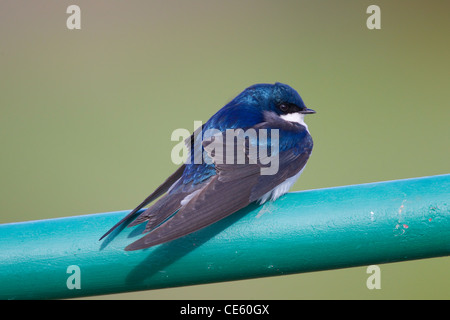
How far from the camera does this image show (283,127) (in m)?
1.30

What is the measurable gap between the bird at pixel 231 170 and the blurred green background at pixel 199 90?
1.49 metres

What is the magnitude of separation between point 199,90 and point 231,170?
8.85 ft

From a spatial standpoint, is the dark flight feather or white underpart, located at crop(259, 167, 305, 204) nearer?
the dark flight feather

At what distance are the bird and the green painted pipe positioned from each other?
4cm

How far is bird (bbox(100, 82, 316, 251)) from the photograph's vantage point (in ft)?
3.22

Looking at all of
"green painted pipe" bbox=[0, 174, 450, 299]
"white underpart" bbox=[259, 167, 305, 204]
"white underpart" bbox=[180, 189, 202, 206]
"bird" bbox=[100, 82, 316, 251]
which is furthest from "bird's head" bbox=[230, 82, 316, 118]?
"green painted pipe" bbox=[0, 174, 450, 299]

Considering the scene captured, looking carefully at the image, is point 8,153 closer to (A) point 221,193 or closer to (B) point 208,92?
(B) point 208,92

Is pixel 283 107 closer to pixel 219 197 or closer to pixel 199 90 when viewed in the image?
pixel 219 197

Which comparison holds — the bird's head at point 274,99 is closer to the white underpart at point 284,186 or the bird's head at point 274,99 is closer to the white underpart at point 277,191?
the white underpart at point 284,186

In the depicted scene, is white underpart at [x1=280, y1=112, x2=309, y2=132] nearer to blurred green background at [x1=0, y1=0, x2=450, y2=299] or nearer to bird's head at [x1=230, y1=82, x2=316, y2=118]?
bird's head at [x1=230, y1=82, x2=316, y2=118]

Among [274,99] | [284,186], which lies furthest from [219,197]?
[274,99]

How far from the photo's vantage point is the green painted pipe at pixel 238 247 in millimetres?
888

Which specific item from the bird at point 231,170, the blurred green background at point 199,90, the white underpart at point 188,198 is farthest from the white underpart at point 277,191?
the blurred green background at point 199,90

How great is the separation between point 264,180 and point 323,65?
122 inches
